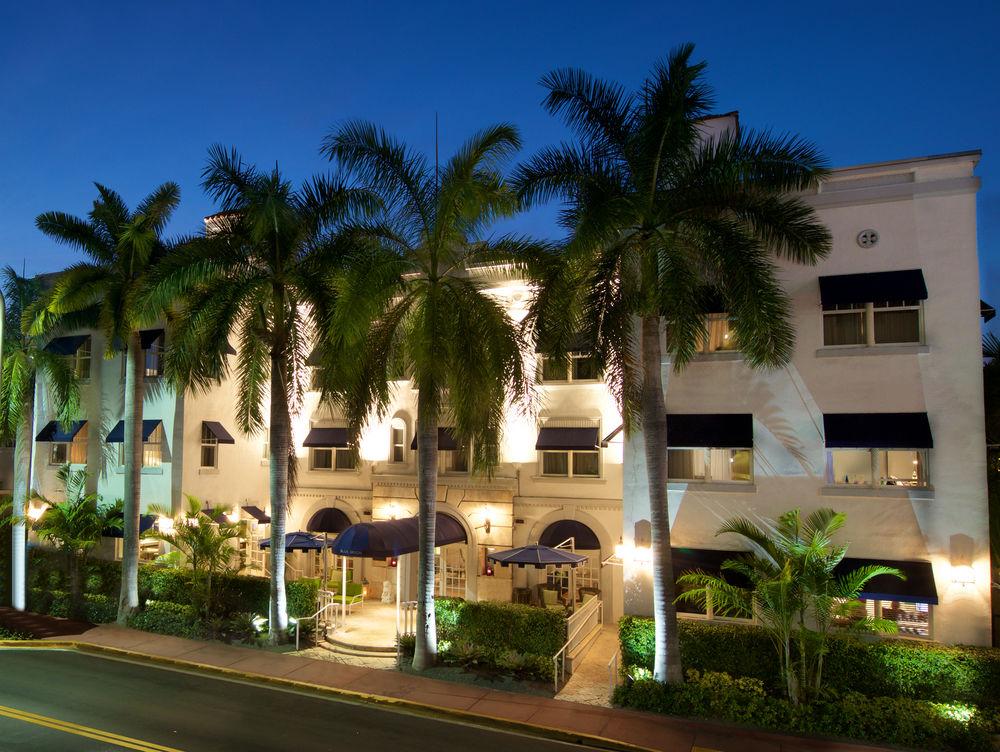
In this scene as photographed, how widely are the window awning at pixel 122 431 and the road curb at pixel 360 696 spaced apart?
26.3 feet

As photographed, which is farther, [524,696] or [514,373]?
[514,373]

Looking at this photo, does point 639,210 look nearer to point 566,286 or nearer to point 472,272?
point 566,286

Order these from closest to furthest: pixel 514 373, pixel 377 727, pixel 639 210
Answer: pixel 377 727 < pixel 639 210 < pixel 514 373

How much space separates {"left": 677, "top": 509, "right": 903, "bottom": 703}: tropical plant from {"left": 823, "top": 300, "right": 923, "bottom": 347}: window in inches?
170

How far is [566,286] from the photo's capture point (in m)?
16.1

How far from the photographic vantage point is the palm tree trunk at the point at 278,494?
19719mm

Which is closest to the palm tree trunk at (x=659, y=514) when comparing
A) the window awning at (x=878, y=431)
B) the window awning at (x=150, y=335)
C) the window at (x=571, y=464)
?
the window awning at (x=878, y=431)

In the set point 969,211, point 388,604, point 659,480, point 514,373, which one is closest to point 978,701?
point 659,480

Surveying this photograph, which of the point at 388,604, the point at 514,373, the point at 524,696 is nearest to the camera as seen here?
the point at 524,696

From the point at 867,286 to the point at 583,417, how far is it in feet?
31.5

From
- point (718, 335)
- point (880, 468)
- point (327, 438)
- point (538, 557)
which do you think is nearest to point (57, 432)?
point (327, 438)

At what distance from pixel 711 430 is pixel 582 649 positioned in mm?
6990

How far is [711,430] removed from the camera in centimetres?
1772

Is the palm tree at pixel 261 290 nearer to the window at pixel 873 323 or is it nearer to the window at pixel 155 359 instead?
the window at pixel 155 359
